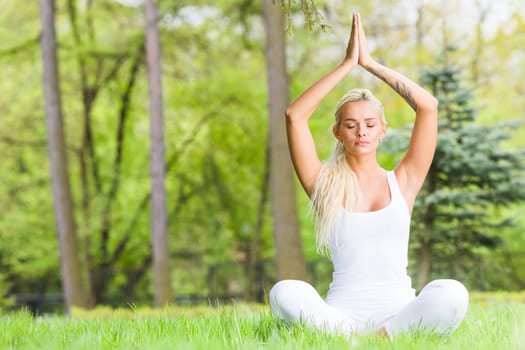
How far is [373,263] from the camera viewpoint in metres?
4.00

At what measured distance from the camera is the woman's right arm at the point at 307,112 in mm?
4164

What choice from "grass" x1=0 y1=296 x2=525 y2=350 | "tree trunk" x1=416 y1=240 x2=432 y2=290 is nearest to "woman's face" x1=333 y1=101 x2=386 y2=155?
"grass" x1=0 y1=296 x2=525 y2=350

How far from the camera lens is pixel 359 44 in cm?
424

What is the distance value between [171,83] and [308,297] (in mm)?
16626

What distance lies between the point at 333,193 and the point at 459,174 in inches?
327

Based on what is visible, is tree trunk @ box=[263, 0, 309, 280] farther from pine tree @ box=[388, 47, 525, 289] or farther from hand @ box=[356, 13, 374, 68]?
hand @ box=[356, 13, 374, 68]

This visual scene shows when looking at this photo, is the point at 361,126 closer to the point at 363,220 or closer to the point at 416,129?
the point at 416,129

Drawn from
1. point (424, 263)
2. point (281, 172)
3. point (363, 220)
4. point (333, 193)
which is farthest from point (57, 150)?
point (363, 220)

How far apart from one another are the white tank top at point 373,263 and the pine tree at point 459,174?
7.53 meters

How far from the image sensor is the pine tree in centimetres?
1166

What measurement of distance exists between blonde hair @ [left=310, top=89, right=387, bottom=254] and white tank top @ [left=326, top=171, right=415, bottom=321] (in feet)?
0.20

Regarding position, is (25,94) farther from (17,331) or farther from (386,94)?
(17,331)

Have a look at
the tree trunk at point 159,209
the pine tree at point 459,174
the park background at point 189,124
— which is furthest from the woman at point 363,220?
the park background at point 189,124

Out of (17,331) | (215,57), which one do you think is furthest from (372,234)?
(215,57)
